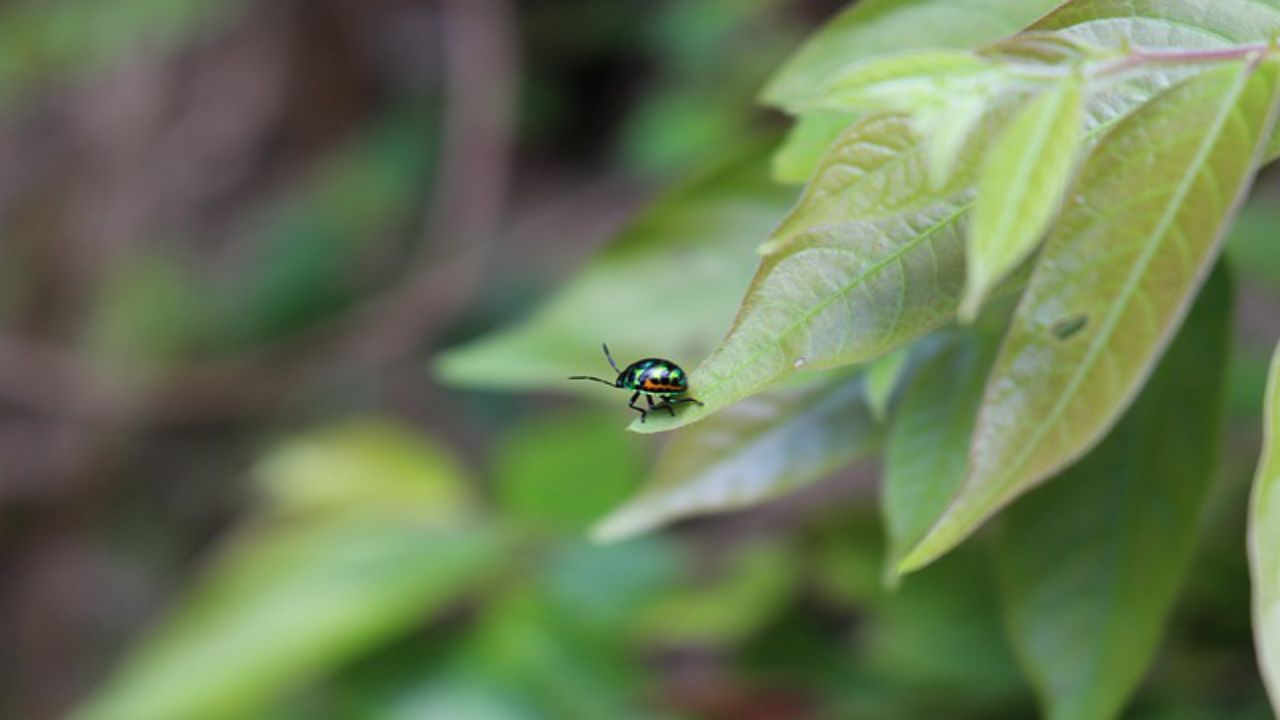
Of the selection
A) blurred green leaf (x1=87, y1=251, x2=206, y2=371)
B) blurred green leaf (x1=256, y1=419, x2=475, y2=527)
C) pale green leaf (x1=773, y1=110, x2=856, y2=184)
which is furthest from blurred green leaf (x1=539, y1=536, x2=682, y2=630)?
blurred green leaf (x1=87, y1=251, x2=206, y2=371)

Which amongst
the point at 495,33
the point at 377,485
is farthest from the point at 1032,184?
the point at 495,33

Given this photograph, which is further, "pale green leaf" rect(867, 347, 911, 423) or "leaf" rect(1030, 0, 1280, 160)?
"pale green leaf" rect(867, 347, 911, 423)

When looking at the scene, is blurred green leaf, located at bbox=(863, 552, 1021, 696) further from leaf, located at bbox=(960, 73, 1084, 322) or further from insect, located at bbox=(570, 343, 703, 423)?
leaf, located at bbox=(960, 73, 1084, 322)

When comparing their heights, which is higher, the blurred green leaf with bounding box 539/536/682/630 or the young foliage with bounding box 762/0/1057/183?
the blurred green leaf with bounding box 539/536/682/630

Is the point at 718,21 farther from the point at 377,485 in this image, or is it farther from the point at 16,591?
A: the point at 16,591

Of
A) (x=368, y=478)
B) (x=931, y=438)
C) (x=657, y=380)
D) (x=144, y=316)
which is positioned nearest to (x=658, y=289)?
(x=657, y=380)

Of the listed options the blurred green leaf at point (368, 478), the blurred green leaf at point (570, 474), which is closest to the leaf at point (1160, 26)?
the blurred green leaf at point (570, 474)

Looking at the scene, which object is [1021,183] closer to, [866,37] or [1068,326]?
[1068,326]

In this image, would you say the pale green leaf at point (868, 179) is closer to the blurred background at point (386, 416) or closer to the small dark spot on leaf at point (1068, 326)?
the small dark spot on leaf at point (1068, 326)
